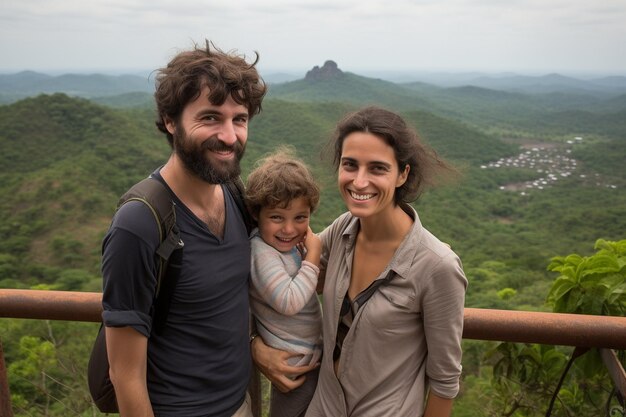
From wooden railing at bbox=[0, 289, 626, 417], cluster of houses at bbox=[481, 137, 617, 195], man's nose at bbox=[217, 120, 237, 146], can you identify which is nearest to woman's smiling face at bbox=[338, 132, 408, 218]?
man's nose at bbox=[217, 120, 237, 146]

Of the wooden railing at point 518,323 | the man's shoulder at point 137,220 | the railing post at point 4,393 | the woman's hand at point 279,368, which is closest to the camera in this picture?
the man's shoulder at point 137,220

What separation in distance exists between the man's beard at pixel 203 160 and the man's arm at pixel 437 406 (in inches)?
37.9

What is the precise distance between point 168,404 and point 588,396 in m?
1.75

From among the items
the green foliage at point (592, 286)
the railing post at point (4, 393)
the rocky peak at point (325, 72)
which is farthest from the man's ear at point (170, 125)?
the rocky peak at point (325, 72)

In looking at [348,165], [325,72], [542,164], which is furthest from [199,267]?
[325,72]

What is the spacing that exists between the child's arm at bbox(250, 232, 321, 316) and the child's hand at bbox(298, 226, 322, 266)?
3 centimetres

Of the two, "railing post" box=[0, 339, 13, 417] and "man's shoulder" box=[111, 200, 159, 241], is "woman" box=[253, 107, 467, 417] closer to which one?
"man's shoulder" box=[111, 200, 159, 241]

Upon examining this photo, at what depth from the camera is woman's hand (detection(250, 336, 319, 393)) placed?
1.81m

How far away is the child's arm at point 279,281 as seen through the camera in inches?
69.5

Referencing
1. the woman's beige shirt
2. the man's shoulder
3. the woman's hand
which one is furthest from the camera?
the woman's hand

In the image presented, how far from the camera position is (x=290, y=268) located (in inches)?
73.5

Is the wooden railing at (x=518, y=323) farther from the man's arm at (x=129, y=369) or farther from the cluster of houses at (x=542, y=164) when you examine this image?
the cluster of houses at (x=542, y=164)

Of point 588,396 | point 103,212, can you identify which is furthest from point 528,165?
point 588,396

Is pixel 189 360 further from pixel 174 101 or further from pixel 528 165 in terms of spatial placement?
pixel 528 165
